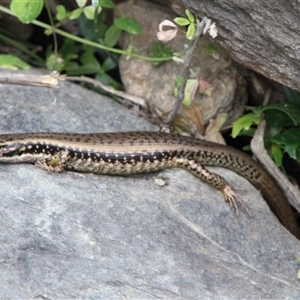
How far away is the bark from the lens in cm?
448

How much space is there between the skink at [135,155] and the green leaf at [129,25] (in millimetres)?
903

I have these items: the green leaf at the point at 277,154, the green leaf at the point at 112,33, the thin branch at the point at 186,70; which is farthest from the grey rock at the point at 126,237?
the green leaf at the point at 112,33

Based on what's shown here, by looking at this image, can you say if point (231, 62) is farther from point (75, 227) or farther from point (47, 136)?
point (75, 227)

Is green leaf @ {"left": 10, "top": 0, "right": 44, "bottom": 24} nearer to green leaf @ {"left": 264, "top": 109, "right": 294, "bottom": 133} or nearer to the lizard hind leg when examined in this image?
the lizard hind leg

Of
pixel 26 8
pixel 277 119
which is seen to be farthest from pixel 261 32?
pixel 26 8

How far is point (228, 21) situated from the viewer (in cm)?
482

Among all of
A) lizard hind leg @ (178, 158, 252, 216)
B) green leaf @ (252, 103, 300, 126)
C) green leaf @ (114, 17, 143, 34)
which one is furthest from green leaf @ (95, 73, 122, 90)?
green leaf @ (252, 103, 300, 126)

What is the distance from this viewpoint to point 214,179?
210 inches

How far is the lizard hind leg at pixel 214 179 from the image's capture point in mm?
5207

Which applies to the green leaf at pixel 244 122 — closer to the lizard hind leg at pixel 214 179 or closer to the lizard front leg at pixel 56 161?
the lizard hind leg at pixel 214 179

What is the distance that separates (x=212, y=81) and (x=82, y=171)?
1.54 metres

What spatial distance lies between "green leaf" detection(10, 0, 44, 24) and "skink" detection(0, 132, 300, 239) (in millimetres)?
989

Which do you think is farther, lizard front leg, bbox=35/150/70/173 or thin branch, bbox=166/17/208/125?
lizard front leg, bbox=35/150/70/173

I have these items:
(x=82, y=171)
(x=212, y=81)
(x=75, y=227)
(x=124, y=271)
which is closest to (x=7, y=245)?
(x=75, y=227)
